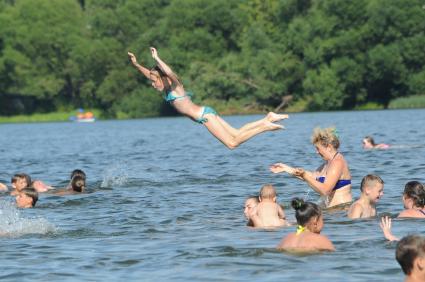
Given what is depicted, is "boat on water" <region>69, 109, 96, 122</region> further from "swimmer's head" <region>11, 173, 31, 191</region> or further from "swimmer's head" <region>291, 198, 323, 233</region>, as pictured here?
"swimmer's head" <region>291, 198, 323, 233</region>

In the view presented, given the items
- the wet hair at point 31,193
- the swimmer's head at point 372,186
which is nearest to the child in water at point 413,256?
the swimmer's head at point 372,186

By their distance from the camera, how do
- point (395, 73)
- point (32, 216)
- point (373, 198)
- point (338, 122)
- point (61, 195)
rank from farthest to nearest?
point (395, 73), point (338, 122), point (61, 195), point (32, 216), point (373, 198)

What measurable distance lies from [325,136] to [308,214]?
394 centimetres

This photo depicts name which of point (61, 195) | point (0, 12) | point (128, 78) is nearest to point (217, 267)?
point (61, 195)

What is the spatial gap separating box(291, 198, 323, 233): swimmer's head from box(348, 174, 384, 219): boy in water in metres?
2.90

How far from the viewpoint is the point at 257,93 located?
8338 cm

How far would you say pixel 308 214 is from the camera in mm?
12070

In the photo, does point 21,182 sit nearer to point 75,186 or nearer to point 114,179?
point 75,186

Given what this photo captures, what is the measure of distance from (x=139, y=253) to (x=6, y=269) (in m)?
1.74

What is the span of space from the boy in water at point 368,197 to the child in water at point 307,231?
249 centimetres

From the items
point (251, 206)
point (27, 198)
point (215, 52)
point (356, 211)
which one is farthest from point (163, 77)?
point (215, 52)

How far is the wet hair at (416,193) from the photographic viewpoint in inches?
568

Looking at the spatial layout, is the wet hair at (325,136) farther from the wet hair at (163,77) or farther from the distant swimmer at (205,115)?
the wet hair at (163,77)

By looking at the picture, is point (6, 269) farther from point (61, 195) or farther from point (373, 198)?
point (61, 195)
